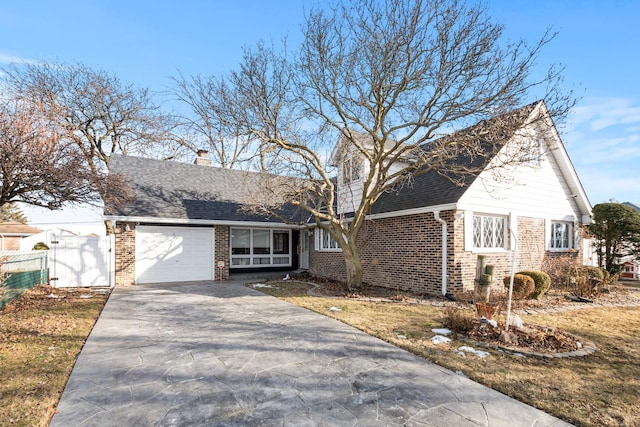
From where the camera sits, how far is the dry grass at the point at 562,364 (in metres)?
3.49

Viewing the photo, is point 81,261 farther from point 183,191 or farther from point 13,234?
point 13,234

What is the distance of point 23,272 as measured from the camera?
32.9 ft

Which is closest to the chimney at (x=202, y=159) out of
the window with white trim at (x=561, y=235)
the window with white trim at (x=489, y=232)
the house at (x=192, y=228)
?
the house at (x=192, y=228)

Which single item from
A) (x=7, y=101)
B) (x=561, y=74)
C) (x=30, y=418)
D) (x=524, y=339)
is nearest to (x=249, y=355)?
(x=30, y=418)

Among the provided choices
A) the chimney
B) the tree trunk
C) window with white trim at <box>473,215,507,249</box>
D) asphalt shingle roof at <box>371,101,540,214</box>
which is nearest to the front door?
asphalt shingle roof at <box>371,101,540,214</box>

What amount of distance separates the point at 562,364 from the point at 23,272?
44.2 feet

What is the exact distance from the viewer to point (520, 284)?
874cm

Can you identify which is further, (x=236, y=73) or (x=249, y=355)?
(x=236, y=73)

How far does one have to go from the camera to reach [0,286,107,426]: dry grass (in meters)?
3.41

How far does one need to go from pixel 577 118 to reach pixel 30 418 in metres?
11.0

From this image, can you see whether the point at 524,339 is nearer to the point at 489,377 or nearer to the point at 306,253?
the point at 489,377

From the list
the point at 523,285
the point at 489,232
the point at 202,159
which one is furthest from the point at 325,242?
the point at 202,159

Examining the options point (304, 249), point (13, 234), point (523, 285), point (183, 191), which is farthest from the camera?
point (13, 234)

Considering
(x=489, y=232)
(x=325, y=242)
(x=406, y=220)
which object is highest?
(x=406, y=220)
